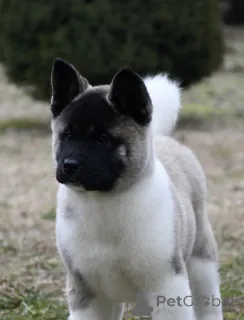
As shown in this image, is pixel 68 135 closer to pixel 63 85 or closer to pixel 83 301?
pixel 63 85

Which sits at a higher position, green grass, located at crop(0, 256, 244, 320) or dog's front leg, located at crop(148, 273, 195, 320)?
dog's front leg, located at crop(148, 273, 195, 320)

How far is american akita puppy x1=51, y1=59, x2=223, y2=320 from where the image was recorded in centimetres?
330

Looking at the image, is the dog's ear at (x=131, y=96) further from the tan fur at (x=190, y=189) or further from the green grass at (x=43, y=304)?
the green grass at (x=43, y=304)

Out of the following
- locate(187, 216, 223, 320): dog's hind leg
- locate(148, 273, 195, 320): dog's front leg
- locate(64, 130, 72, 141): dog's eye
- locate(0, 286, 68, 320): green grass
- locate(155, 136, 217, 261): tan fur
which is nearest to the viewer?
locate(64, 130, 72, 141): dog's eye

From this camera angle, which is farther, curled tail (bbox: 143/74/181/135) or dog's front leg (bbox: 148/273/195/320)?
curled tail (bbox: 143/74/181/135)

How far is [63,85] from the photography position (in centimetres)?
352

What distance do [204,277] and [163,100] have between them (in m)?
0.97

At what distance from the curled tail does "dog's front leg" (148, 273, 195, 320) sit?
1061mm

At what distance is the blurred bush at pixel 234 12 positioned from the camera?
89.0 feet

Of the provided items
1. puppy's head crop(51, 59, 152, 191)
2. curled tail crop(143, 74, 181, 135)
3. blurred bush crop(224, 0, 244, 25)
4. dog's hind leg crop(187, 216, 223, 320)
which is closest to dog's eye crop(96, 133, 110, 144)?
puppy's head crop(51, 59, 152, 191)

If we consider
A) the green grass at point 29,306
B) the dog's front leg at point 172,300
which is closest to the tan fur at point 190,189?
the dog's front leg at point 172,300

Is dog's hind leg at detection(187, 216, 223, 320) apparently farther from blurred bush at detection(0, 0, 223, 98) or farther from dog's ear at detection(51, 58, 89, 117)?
blurred bush at detection(0, 0, 223, 98)

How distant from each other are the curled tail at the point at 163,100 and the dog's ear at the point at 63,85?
74 cm

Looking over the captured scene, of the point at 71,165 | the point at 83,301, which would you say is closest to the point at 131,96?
the point at 71,165
